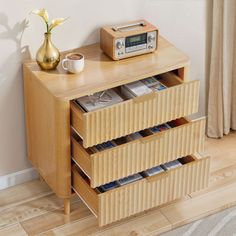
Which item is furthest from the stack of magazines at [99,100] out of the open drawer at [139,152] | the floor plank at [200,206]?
the floor plank at [200,206]

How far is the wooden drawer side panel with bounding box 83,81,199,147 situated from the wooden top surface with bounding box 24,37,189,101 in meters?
0.11

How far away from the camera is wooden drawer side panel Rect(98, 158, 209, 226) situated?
2.66 metres

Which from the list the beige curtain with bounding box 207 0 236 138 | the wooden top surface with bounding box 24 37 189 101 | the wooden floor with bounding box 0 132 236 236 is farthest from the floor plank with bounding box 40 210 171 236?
the beige curtain with bounding box 207 0 236 138

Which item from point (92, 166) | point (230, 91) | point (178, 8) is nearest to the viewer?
point (92, 166)

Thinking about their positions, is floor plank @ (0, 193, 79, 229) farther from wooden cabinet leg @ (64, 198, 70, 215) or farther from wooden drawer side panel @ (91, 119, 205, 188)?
wooden drawer side panel @ (91, 119, 205, 188)

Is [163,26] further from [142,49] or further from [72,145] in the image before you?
[72,145]

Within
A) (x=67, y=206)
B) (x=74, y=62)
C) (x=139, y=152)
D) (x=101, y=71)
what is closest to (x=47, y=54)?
(x=74, y=62)

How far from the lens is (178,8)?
3.03 meters

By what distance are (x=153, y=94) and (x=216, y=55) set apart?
0.68 meters

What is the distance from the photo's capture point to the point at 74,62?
8.63ft

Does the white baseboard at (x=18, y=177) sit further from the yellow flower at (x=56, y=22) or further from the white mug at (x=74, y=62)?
the yellow flower at (x=56, y=22)

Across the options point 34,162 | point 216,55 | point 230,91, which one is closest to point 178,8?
point 216,55

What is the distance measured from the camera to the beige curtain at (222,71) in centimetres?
306

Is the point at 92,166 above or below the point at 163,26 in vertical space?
below
